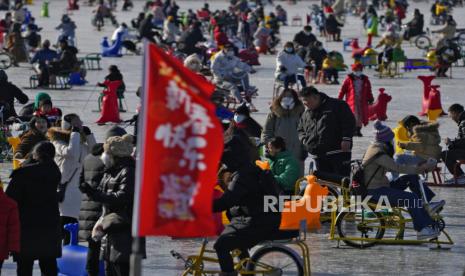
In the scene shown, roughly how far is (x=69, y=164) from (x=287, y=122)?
330 centimetres

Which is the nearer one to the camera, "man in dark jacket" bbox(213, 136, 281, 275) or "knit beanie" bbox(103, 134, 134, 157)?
"man in dark jacket" bbox(213, 136, 281, 275)

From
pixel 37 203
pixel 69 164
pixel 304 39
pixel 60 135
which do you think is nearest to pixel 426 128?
pixel 60 135

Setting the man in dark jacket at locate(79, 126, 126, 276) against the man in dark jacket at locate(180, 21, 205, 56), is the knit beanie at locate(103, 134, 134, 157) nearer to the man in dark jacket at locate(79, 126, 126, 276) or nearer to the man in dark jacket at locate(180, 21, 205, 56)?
the man in dark jacket at locate(79, 126, 126, 276)

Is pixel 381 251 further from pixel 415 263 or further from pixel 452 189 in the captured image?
pixel 452 189

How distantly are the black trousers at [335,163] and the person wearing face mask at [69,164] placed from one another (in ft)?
8.91

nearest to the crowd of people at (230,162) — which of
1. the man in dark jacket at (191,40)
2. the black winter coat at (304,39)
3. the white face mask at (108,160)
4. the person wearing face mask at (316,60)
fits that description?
the white face mask at (108,160)

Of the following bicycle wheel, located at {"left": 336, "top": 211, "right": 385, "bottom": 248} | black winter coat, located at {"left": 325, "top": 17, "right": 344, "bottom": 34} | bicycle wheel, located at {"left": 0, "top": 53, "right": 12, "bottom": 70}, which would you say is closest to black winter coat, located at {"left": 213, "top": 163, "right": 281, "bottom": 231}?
bicycle wheel, located at {"left": 336, "top": 211, "right": 385, "bottom": 248}

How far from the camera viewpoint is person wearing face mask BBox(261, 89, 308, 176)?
1636 cm

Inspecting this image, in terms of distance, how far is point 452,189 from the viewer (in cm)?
1805

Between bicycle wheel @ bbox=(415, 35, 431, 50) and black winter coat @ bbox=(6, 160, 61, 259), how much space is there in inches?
1404

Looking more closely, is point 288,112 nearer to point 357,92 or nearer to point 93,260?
point 93,260

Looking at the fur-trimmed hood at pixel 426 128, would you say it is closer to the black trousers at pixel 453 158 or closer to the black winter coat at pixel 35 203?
the black trousers at pixel 453 158

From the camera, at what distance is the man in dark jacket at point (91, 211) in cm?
1175

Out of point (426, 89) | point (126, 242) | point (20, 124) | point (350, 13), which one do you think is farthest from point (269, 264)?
point (350, 13)
